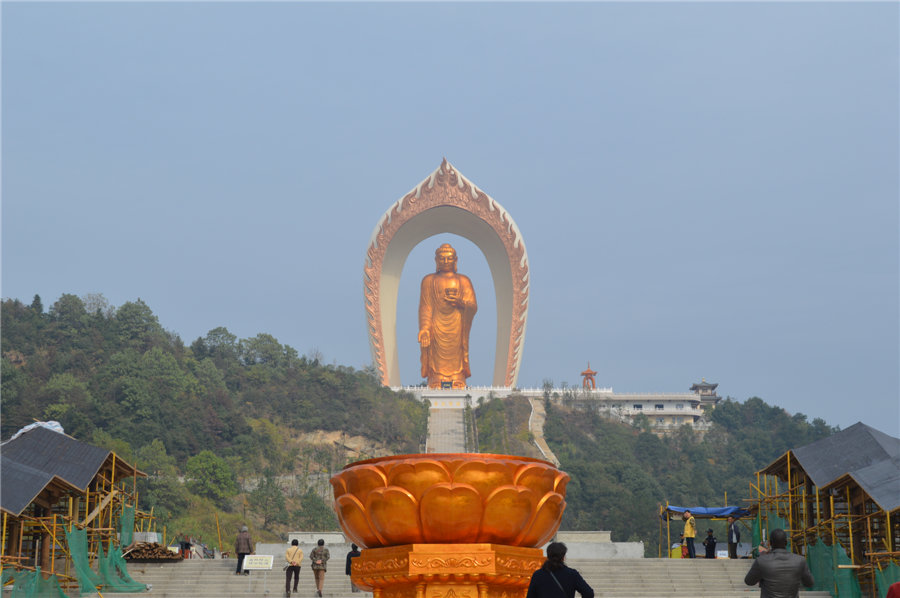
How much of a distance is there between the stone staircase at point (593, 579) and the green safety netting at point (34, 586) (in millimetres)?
1512

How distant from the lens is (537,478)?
4.82 metres

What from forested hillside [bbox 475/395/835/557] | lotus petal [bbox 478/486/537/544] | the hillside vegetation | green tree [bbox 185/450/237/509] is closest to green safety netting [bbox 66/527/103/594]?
lotus petal [bbox 478/486/537/544]

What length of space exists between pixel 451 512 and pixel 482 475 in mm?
213

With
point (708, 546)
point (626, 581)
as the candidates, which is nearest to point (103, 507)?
point (626, 581)

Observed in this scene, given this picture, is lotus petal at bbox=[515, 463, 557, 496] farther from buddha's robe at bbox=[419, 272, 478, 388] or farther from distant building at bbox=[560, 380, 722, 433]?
distant building at bbox=[560, 380, 722, 433]

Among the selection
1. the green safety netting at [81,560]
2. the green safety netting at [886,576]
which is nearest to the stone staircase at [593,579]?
the green safety netting at [81,560]

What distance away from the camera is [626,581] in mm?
11820

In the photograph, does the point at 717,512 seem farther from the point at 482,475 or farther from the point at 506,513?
the point at 482,475

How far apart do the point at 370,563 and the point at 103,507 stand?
874 cm

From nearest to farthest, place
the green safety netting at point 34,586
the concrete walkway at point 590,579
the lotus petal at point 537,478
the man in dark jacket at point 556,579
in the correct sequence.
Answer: the man in dark jacket at point 556,579
the lotus petal at point 537,478
the green safety netting at point 34,586
the concrete walkway at point 590,579

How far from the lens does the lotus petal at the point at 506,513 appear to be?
472 cm

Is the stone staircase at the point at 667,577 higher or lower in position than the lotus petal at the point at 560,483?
lower

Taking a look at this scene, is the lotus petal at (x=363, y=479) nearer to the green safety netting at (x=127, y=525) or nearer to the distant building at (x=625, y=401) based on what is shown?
the green safety netting at (x=127, y=525)

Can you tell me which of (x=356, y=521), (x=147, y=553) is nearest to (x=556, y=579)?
(x=356, y=521)
